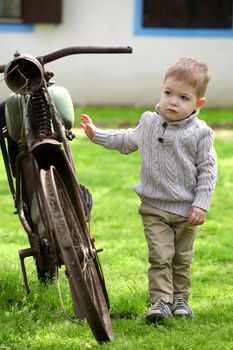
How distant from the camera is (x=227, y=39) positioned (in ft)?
51.0

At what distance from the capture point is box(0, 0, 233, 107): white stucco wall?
15219 millimetres

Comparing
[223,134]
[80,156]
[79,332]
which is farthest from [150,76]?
[79,332]

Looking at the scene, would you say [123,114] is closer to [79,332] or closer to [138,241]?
[138,241]

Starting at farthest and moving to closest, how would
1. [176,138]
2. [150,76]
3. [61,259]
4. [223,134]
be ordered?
[150,76] → [223,134] → [176,138] → [61,259]

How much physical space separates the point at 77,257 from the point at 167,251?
34.0 inches

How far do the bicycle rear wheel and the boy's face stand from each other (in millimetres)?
770

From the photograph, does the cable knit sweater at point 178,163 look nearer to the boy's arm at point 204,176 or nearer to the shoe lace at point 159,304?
the boy's arm at point 204,176

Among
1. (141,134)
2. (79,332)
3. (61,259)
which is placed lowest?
(79,332)

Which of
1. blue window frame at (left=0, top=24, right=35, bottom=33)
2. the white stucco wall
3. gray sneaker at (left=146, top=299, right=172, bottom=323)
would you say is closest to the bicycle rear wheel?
gray sneaker at (left=146, top=299, right=172, bottom=323)

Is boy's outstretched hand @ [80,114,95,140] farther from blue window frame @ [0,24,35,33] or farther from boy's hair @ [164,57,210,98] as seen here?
blue window frame @ [0,24,35,33]

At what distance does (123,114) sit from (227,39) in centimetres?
263

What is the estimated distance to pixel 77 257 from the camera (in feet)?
13.0

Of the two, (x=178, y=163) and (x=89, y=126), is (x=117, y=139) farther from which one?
(x=178, y=163)

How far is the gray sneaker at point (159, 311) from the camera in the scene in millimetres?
4559
